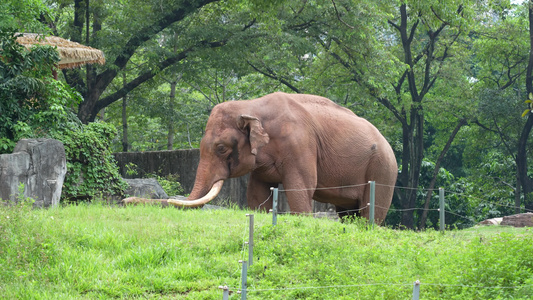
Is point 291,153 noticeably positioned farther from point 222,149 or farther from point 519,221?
point 519,221

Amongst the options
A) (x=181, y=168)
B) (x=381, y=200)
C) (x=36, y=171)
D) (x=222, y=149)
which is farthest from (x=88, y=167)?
(x=181, y=168)

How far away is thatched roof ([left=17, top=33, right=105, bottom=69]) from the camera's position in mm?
14680

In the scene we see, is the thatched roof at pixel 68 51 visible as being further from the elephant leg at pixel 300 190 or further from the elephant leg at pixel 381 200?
the elephant leg at pixel 381 200

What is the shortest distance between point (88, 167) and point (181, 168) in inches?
232

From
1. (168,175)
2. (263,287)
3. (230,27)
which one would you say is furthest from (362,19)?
(263,287)

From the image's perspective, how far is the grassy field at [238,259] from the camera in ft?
20.7

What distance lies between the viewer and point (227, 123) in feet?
37.1

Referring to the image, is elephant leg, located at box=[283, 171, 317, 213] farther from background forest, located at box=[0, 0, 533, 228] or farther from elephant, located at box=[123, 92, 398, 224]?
background forest, located at box=[0, 0, 533, 228]

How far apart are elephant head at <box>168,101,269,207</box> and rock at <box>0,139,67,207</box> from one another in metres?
2.22

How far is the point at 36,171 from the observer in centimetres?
1076

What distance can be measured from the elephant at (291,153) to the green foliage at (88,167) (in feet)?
7.91

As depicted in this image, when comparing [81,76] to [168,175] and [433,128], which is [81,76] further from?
[433,128]

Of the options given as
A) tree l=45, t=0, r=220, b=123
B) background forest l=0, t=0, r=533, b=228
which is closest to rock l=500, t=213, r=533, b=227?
background forest l=0, t=0, r=533, b=228

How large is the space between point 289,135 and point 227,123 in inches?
41.8
